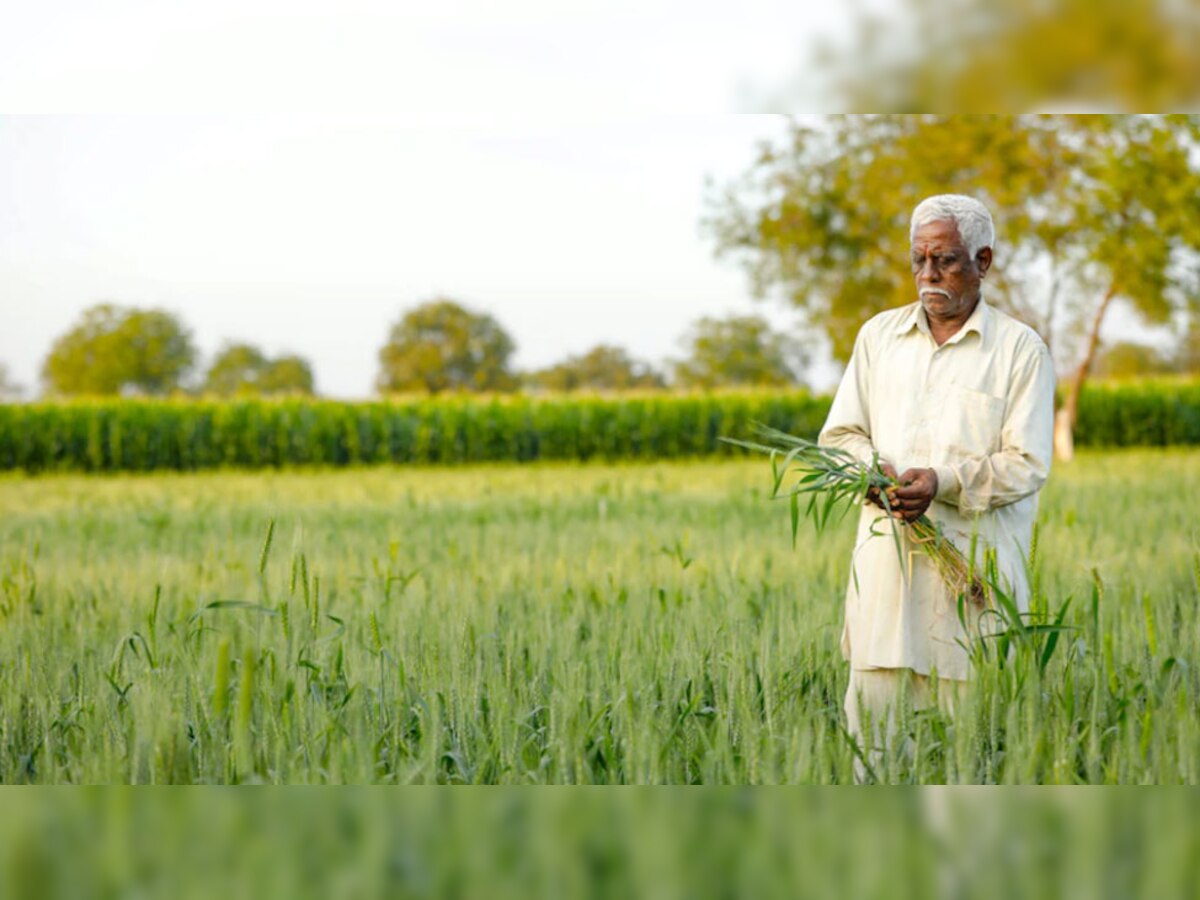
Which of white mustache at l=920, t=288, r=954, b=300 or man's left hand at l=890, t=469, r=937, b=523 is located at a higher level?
white mustache at l=920, t=288, r=954, b=300

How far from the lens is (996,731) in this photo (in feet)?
6.26

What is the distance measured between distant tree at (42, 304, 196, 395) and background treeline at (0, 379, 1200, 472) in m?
4.48

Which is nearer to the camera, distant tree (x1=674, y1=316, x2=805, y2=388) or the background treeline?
the background treeline

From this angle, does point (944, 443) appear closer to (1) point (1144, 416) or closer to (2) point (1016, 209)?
(2) point (1016, 209)

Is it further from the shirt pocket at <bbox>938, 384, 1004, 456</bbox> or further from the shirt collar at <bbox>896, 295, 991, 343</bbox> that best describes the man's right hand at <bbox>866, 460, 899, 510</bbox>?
the shirt collar at <bbox>896, 295, 991, 343</bbox>

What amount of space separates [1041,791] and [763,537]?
6.57 metres

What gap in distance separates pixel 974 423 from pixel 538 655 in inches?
57.7

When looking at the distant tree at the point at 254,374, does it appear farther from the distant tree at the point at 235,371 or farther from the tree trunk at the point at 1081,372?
the tree trunk at the point at 1081,372

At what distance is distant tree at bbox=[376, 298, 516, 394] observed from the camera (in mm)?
44500

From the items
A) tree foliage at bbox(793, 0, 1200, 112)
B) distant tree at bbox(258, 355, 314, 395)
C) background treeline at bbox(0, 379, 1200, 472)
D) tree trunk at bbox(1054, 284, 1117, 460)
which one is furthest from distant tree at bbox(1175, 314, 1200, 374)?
tree foliage at bbox(793, 0, 1200, 112)

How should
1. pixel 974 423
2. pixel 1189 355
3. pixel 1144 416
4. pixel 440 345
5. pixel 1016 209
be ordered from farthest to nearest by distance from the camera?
pixel 440 345 → pixel 1189 355 → pixel 1144 416 → pixel 1016 209 → pixel 974 423

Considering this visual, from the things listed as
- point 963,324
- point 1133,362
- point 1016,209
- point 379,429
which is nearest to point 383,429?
point 379,429

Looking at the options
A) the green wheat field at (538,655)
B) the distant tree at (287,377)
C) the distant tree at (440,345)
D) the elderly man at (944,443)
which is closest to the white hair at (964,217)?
the elderly man at (944,443)

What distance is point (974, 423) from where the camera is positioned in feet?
8.36
